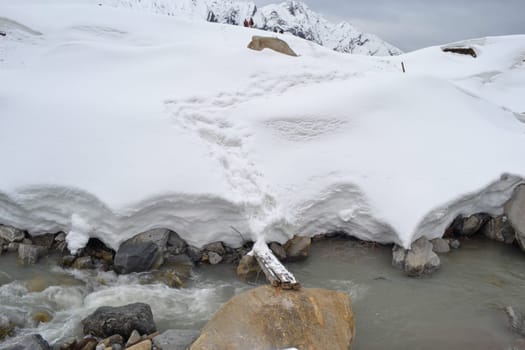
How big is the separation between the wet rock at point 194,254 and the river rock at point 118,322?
1952 millimetres

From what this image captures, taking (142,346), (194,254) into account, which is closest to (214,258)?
(194,254)

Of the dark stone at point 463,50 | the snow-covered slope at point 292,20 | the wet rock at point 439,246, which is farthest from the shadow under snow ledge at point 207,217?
the snow-covered slope at point 292,20

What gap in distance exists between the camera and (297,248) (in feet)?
24.8

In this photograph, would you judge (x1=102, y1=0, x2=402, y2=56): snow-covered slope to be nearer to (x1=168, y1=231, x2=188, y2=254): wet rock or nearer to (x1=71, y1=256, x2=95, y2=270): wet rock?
(x1=168, y1=231, x2=188, y2=254): wet rock

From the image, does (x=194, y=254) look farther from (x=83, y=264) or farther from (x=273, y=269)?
(x=273, y=269)

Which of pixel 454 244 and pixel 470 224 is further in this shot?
pixel 470 224

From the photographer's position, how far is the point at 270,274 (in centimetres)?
584

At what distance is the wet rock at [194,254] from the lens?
24.2ft

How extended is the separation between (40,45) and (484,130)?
517 inches

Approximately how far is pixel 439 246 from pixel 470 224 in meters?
1.00

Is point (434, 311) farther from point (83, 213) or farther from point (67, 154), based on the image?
point (67, 154)

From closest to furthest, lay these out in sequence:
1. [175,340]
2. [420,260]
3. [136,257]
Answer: [175,340]
[136,257]
[420,260]

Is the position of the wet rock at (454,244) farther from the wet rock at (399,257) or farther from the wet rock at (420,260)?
the wet rock at (399,257)

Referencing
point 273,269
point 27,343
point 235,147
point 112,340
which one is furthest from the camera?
point 235,147
